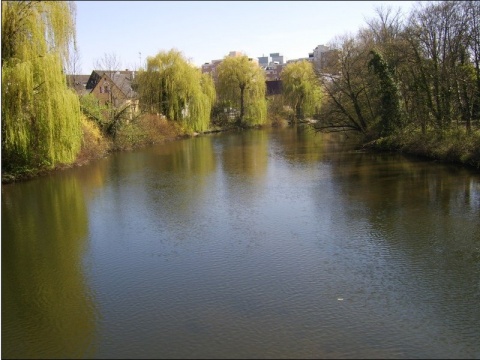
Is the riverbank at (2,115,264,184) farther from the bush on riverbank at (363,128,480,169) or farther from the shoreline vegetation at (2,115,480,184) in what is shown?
the bush on riverbank at (363,128,480,169)

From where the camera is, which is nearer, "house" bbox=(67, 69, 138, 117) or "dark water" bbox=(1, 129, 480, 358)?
"dark water" bbox=(1, 129, 480, 358)

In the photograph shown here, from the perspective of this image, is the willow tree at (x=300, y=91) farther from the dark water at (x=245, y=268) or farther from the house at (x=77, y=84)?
the dark water at (x=245, y=268)

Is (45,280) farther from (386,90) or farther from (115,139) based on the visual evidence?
(115,139)

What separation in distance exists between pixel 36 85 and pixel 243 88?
1109 inches

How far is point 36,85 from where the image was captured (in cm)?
1628

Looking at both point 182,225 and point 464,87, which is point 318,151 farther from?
point 182,225

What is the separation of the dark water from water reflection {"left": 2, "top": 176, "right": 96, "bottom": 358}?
4cm

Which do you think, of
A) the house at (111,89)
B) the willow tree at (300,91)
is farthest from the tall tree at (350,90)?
the willow tree at (300,91)

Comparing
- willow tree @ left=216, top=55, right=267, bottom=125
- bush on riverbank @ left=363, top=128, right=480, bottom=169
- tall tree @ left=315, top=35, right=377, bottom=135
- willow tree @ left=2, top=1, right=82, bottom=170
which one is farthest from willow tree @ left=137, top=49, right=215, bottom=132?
willow tree @ left=2, top=1, right=82, bottom=170

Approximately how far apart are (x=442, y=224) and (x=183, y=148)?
1924cm

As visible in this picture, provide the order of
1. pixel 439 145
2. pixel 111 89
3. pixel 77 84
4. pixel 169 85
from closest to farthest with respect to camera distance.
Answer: pixel 439 145, pixel 111 89, pixel 77 84, pixel 169 85

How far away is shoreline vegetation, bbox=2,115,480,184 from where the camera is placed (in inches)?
712

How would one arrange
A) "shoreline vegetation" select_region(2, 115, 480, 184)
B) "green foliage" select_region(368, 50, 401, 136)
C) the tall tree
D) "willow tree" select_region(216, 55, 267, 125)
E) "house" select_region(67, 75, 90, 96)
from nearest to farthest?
"shoreline vegetation" select_region(2, 115, 480, 184) → "house" select_region(67, 75, 90, 96) → "green foliage" select_region(368, 50, 401, 136) → the tall tree → "willow tree" select_region(216, 55, 267, 125)

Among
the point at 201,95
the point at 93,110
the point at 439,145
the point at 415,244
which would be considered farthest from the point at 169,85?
the point at 415,244
